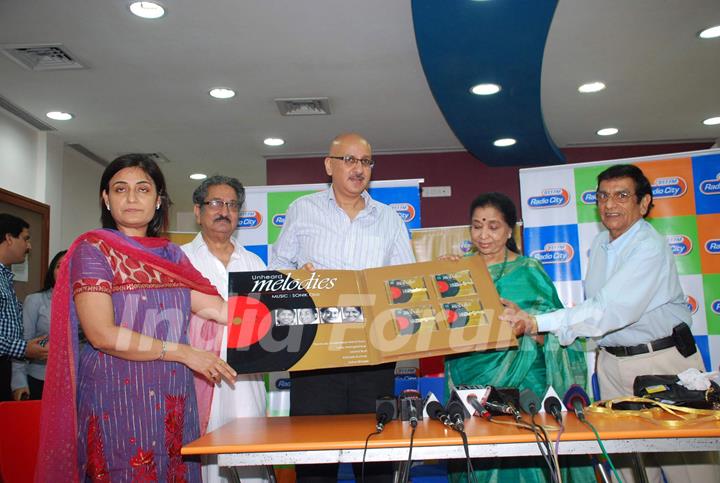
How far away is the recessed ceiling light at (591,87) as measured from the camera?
5584 millimetres

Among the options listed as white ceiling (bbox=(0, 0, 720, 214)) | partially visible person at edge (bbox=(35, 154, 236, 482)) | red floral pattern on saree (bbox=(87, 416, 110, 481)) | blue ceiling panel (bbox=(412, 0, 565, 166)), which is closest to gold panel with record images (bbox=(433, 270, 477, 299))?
partially visible person at edge (bbox=(35, 154, 236, 482))

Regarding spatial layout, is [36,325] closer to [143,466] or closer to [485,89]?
[143,466]

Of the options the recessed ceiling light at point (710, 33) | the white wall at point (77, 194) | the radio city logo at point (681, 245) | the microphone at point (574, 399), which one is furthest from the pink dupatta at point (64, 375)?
the white wall at point (77, 194)

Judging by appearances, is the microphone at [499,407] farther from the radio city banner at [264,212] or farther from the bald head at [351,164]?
the radio city banner at [264,212]

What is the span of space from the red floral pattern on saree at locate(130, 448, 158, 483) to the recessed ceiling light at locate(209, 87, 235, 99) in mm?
4164

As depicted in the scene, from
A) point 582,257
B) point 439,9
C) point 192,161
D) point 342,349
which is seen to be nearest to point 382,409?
point 342,349

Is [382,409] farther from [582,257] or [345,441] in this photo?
[582,257]

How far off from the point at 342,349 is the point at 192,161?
653 cm

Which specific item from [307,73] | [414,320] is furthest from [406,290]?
[307,73]

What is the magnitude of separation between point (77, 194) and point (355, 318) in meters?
6.93

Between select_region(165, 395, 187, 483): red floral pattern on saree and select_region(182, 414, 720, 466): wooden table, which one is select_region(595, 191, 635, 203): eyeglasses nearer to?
select_region(182, 414, 720, 466): wooden table

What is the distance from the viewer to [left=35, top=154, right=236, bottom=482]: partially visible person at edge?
195 cm

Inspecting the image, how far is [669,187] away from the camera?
4594 millimetres

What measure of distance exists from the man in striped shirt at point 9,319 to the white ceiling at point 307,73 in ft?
4.99
